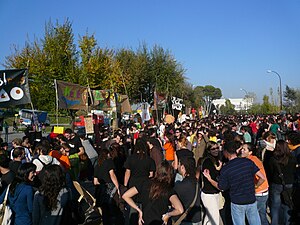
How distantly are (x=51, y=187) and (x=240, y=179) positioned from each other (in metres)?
2.53

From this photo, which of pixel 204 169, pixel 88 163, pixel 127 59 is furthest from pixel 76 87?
pixel 127 59

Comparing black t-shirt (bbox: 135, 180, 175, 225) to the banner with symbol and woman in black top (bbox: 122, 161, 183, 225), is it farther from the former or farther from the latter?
the banner with symbol

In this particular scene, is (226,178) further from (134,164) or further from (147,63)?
(147,63)

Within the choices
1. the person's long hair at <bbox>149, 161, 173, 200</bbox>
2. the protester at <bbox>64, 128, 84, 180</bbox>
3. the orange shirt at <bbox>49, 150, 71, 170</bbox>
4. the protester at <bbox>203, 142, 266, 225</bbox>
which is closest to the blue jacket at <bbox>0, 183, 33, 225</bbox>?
the person's long hair at <bbox>149, 161, 173, 200</bbox>

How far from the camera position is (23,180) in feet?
15.7

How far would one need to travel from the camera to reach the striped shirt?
498 cm

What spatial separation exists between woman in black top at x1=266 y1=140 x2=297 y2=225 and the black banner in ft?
21.3

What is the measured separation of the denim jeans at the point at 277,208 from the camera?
6164 millimetres

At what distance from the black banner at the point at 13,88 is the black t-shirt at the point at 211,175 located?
5651 mm

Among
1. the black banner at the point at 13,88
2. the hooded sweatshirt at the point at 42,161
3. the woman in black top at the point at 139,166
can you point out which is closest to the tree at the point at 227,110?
the black banner at the point at 13,88

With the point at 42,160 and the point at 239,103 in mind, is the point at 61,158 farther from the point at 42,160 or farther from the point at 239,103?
the point at 239,103

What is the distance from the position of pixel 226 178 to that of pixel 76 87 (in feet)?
29.5

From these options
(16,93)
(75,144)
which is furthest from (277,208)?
(16,93)

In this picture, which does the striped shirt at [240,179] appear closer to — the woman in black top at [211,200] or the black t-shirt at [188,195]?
the black t-shirt at [188,195]
